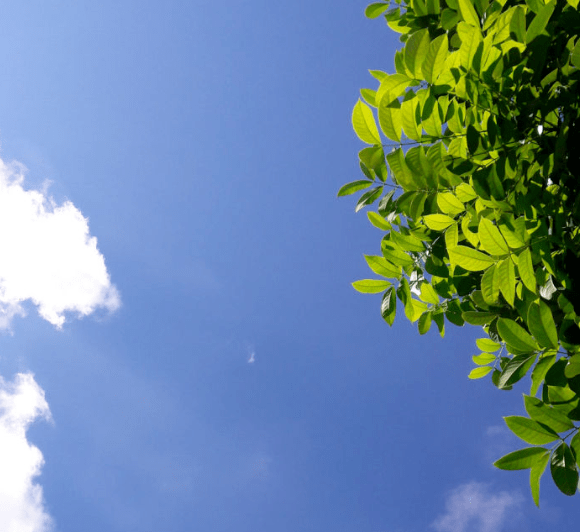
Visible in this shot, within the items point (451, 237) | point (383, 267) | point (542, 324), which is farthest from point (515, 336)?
point (383, 267)

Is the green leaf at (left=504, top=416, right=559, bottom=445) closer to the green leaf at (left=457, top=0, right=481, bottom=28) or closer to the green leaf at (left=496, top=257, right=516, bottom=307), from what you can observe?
the green leaf at (left=496, top=257, right=516, bottom=307)

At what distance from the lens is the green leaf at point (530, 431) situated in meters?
1.30

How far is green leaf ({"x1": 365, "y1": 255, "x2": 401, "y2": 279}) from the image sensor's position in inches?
86.3

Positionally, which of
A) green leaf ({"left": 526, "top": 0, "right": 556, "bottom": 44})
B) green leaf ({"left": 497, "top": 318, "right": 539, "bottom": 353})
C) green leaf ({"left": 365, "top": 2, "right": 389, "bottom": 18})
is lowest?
green leaf ({"left": 497, "top": 318, "right": 539, "bottom": 353})

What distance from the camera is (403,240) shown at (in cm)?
207

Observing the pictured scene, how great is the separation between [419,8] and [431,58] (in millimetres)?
969

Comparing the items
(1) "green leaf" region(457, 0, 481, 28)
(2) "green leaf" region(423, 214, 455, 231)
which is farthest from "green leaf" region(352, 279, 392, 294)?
(1) "green leaf" region(457, 0, 481, 28)

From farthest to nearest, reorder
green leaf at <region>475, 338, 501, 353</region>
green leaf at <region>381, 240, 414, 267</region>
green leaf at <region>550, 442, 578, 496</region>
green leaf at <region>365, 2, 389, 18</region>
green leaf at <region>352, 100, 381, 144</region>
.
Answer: green leaf at <region>365, 2, 389, 18</region>
green leaf at <region>475, 338, 501, 353</region>
green leaf at <region>381, 240, 414, 267</region>
green leaf at <region>352, 100, 381, 144</region>
green leaf at <region>550, 442, 578, 496</region>

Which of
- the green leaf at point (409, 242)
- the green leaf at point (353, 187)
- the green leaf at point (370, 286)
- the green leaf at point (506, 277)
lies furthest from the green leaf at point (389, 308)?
the green leaf at point (506, 277)

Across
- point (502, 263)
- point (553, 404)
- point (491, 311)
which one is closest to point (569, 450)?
point (553, 404)

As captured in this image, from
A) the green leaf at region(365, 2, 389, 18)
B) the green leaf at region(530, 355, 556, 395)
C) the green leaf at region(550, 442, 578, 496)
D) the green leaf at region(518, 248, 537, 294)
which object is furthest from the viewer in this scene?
the green leaf at region(365, 2, 389, 18)

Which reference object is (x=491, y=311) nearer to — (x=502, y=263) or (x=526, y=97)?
(x=502, y=263)

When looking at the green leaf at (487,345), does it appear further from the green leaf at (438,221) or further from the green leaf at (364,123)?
the green leaf at (364,123)

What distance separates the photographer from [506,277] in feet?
5.20
